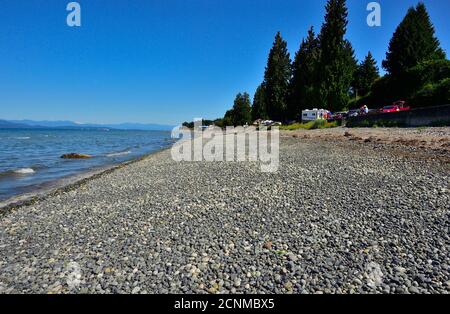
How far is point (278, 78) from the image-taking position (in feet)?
187

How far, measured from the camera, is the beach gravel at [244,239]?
3.84 m

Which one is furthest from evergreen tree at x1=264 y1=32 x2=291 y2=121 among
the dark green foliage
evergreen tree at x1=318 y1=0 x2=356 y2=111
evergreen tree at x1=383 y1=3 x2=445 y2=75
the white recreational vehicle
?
the dark green foliage

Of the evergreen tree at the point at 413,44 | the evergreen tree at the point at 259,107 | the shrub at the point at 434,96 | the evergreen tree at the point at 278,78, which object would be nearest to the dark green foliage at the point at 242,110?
the evergreen tree at the point at 259,107

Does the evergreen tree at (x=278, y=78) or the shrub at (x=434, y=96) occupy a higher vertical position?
the evergreen tree at (x=278, y=78)

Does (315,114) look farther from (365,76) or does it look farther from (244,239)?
(244,239)

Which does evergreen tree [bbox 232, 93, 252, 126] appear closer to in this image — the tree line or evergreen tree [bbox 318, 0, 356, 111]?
the tree line

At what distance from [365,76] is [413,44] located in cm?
1950

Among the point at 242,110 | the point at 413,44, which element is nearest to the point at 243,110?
the point at 242,110

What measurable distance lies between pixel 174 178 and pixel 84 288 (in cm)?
766

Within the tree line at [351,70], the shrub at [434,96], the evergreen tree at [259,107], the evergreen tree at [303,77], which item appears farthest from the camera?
the evergreen tree at [259,107]

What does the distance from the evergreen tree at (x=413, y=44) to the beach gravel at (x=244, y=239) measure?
40.7 metres

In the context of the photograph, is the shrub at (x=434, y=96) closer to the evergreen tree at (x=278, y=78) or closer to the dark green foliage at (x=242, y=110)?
the evergreen tree at (x=278, y=78)
